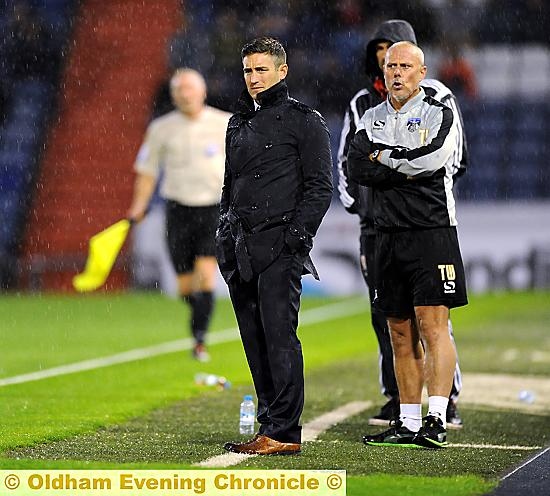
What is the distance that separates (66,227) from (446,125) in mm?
18930

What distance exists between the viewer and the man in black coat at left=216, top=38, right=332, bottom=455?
707 cm

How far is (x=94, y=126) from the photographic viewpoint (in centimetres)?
2723

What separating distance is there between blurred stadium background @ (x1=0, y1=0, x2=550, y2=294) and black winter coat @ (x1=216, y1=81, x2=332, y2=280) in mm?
18018

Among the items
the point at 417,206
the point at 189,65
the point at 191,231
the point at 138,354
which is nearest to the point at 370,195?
the point at 417,206

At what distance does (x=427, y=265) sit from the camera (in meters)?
7.43

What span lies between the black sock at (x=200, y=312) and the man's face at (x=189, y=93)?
162 centimetres

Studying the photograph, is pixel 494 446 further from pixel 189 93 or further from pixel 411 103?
pixel 189 93

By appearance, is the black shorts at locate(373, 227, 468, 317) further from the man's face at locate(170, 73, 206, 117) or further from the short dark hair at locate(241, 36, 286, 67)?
the man's face at locate(170, 73, 206, 117)

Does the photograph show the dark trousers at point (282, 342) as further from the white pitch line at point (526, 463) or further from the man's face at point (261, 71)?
the white pitch line at point (526, 463)

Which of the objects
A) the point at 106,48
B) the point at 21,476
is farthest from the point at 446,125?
the point at 106,48

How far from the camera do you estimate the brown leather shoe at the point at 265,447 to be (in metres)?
6.97

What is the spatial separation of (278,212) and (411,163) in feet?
2.46

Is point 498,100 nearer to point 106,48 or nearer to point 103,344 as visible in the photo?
point 106,48

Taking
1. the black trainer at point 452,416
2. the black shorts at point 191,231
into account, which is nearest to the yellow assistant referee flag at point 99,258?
the black shorts at point 191,231
